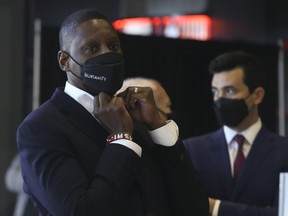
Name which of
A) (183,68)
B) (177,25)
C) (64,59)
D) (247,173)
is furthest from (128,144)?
(177,25)

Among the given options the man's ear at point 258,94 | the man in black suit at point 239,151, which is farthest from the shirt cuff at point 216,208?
the man's ear at point 258,94

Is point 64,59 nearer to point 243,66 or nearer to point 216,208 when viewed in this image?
point 216,208

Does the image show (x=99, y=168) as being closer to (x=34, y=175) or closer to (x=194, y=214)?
(x=34, y=175)

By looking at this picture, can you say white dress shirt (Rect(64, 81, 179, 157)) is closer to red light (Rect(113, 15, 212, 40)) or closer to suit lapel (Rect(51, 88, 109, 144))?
suit lapel (Rect(51, 88, 109, 144))

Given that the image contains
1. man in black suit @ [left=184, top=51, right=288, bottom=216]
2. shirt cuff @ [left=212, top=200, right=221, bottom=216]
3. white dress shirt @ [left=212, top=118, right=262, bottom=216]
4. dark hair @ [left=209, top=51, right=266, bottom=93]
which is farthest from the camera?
dark hair @ [left=209, top=51, right=266, bottom=93]

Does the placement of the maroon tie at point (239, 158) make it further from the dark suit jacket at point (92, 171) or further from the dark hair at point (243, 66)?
the dark suit jacket at point (92, 171)

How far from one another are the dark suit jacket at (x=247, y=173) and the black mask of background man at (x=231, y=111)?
85 millimetres

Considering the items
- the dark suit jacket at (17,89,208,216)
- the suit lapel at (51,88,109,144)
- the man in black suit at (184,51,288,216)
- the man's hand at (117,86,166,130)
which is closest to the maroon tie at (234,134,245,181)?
the man in black suit at (184,51,288,216)

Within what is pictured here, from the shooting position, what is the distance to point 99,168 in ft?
4.77

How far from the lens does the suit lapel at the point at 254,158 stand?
2521 mm

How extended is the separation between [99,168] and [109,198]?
85 millimetres

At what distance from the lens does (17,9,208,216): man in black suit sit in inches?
56.1

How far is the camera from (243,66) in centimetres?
285

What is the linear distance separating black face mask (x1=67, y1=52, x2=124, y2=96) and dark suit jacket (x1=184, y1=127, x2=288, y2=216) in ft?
3.36
